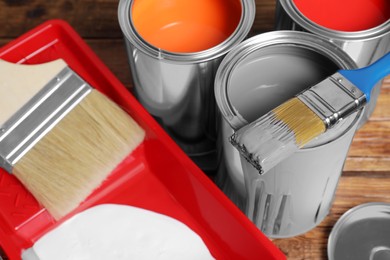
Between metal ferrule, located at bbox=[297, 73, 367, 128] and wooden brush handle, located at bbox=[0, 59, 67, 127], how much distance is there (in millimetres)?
419

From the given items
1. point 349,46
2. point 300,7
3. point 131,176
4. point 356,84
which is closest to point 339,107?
point 356,84

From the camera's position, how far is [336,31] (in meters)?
0.92

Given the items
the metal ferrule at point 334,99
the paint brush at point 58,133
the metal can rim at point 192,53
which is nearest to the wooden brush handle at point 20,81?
the paint brush at point 58,133

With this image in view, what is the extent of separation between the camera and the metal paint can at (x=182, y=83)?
36.0 inches

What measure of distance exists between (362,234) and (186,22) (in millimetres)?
442

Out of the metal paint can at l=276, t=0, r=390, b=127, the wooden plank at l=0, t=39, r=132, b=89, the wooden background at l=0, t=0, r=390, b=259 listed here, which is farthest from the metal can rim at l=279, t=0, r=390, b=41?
the wooden plank at l=0, t=39, r=132, b=89

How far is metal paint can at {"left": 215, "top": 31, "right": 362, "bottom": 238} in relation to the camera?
0.86 meters

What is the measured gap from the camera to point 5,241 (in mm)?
926

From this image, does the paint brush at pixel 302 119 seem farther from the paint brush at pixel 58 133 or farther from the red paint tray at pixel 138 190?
the paint brush at pixel 58 133

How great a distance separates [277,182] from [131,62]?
298 mm

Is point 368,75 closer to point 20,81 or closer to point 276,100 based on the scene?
point 276,100

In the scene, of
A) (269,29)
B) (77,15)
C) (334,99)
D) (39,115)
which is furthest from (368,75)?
(77,15)

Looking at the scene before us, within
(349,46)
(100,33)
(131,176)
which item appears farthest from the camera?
(100,33)

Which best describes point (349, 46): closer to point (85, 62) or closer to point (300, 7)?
point (300, 7)
